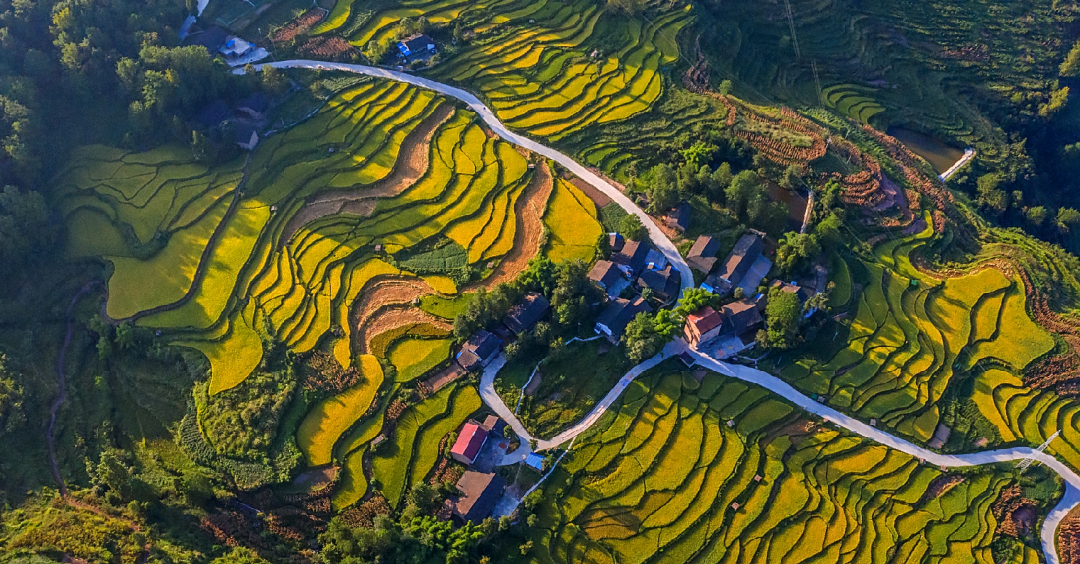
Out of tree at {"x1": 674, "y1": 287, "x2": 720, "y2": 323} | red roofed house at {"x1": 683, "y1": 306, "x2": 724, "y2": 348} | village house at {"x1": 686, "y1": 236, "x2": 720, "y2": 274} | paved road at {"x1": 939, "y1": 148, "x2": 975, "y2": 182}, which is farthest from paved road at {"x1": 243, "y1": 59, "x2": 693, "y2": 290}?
paved road at {"x1": 939, "y1": 148, "x2": 975, "y2": 182}

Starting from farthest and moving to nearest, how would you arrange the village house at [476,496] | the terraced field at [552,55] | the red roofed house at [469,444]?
1. the terraced field at [552,55]
2. the red roofed house at [469,444]
3. the village house at [476,496]

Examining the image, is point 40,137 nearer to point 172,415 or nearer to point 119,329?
point 119,329

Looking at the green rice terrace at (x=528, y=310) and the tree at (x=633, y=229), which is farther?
the tree at (x=633, y=229)

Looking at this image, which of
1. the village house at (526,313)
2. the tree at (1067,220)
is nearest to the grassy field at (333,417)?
the village house at (526,313)

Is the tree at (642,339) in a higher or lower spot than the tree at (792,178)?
lower

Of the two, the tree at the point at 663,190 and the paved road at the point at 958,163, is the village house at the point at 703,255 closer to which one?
the tree at the point at 663,190

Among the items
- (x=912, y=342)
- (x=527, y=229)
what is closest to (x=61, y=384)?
(x=527, y=229)

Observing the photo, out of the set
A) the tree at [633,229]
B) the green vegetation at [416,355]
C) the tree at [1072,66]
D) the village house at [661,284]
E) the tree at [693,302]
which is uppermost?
the tree at [1072,66]

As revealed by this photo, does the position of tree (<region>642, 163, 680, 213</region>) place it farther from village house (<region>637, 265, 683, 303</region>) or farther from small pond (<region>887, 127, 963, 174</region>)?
small pond (<region>887, 127, 963, 174</region>)
